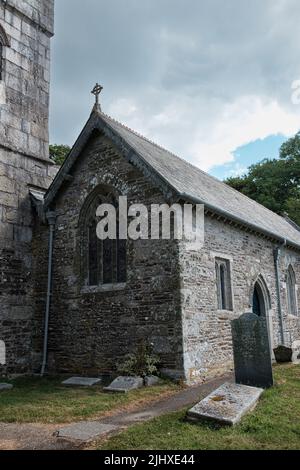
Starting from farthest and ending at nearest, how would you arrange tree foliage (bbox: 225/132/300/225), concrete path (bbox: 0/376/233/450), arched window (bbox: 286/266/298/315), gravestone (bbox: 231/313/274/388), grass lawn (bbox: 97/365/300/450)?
tree foliage (bbox: 225/132/300/225), arched window (bbox: 286/266/298/315), gravestone (bbox: 231/313/274/388), concrete path (bbox: 0/376/233/450), grass lawn (bbox: 97/365/300/450)

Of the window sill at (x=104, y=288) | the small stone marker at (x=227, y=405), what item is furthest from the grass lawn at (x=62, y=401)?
the window sill at (x=104, y=288)

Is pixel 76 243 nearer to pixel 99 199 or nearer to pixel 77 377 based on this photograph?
pixel 99 199

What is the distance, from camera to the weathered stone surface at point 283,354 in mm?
13031

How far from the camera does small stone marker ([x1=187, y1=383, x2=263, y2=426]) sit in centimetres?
638

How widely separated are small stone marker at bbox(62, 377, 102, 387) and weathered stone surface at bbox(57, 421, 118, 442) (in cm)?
355

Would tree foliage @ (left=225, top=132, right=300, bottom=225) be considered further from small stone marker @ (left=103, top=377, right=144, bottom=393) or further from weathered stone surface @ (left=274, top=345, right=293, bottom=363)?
small stone marker @ (left=103, top=377, right=144, bottom=393)

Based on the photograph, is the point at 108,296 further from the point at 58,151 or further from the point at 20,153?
the point at 58,151

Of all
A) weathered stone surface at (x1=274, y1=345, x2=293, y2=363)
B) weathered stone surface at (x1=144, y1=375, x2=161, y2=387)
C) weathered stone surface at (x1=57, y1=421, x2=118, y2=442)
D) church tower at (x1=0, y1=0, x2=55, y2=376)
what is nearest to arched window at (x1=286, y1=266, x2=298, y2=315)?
weathered stone surface at (x1=274, y1=345, x2=293, y2=363)

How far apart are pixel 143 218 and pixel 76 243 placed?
2524 millimetres

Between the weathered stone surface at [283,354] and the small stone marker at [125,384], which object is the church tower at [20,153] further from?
the weathered stone surface at [283,354]

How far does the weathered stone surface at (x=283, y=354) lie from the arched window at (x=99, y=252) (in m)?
5.43

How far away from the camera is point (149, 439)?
5719mm
